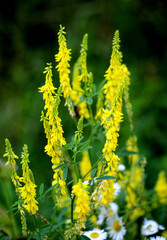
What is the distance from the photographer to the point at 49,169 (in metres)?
3.46

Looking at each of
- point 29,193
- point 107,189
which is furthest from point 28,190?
point 107,189

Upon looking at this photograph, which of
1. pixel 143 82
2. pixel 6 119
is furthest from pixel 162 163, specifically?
pixel 6 119

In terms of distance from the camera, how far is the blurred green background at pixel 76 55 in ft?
12.5

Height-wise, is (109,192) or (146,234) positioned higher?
(109,192)

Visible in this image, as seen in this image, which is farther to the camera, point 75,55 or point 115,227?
point 75,55

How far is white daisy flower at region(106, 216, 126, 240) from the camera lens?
186cm

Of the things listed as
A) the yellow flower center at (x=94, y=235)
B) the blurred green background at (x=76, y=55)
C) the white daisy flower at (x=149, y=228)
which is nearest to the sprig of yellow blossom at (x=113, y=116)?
the yellow flower center at (x=94, y=235)

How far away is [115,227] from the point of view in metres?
1.89

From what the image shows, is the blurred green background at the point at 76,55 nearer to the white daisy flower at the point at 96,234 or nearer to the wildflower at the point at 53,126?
the white daisy flower at the point at 96,234

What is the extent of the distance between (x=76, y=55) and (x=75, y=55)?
17mm

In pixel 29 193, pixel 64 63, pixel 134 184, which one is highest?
pixel 64 63

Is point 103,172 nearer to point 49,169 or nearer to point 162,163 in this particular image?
point 162,163

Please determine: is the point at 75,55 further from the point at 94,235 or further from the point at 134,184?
the point at 94,235

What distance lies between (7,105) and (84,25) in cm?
172
